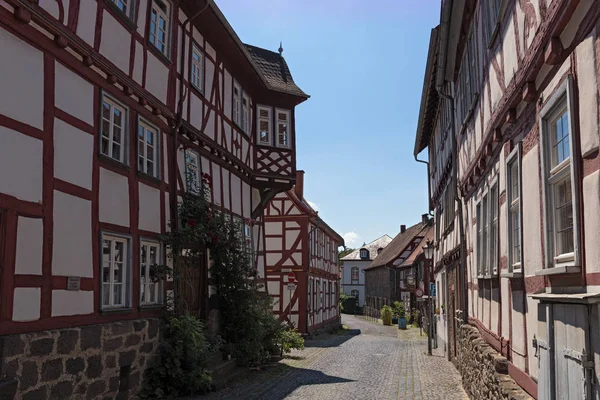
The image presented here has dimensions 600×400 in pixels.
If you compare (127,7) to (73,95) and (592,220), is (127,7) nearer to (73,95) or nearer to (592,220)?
(73,95)

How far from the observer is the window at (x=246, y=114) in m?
17.8

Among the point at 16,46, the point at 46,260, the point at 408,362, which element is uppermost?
the point at 16,46

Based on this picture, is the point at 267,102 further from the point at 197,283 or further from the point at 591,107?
the point at 591,107

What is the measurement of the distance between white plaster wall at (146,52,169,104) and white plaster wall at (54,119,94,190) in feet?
8.67

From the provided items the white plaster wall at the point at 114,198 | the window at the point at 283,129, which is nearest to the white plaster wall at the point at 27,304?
the white plaster wall at the point at 114,198

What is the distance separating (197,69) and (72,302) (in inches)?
295

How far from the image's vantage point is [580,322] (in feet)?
14.1

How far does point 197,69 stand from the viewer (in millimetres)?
14297

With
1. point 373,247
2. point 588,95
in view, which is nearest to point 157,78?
point 588,95

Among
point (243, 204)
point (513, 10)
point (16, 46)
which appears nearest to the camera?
point (513, 10)

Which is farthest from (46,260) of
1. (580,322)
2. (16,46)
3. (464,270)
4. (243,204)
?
(243,204)

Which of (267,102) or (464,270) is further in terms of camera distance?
(267,102)

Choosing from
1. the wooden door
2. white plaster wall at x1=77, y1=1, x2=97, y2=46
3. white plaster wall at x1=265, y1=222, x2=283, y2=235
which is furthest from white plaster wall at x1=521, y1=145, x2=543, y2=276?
white plaster wall at x1=265, y1=222, x2=283, y2=235

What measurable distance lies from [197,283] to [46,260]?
634cm
